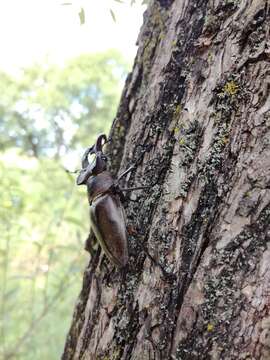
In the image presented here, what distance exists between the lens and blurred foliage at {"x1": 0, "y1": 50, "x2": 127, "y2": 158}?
6746mm

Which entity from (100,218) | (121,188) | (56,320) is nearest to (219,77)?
(121,188)

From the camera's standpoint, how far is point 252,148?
142 cm

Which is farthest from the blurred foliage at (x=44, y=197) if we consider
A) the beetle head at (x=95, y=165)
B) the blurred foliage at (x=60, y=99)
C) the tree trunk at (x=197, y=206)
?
the tree trunk at (x=197, y=206)

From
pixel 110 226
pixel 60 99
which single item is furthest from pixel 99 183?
pixel 60 99

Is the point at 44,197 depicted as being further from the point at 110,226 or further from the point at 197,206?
the point at 197,206

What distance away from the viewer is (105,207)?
2.02m

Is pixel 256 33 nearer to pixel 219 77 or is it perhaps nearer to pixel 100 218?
pixel 219 77

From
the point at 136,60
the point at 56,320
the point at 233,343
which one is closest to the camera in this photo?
the point at 233,343

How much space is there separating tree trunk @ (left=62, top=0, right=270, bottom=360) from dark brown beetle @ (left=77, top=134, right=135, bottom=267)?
64 millimetres

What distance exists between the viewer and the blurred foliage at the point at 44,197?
4.18m

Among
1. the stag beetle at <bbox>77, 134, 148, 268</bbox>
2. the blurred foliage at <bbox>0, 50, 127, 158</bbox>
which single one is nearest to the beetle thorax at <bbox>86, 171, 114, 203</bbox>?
the stag beetle at <bbox>77, 134, 148, 268</bbox>

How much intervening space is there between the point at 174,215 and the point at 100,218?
21.6 inches

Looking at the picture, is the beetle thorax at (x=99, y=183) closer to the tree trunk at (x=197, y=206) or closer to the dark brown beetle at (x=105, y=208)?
the dark brown beetle at (x=105, y=208)

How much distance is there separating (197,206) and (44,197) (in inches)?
153
